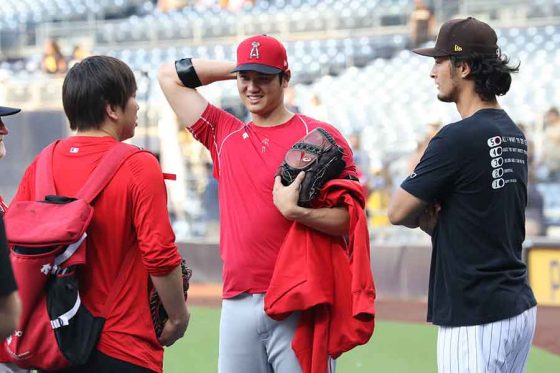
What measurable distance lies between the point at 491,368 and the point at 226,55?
13778 millimetres

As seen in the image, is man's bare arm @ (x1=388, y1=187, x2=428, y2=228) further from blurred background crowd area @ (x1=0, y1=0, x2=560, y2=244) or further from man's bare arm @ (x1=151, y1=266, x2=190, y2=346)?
blurred background crowd area @ (x1=0, y1=0, x2=560, y2=244)

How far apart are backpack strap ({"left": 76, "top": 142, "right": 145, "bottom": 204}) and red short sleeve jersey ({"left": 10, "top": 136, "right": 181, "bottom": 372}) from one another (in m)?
0.02

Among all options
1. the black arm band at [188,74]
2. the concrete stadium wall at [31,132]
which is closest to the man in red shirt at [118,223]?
the black arm band at [188,74]

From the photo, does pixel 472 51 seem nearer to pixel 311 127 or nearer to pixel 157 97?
pixel 311 127

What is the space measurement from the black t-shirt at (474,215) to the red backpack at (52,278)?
1.08 metres

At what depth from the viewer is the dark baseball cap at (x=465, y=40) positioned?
3.23 metres

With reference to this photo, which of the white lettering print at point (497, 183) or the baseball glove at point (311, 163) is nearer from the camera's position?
the white lettering print at point (497, 183)

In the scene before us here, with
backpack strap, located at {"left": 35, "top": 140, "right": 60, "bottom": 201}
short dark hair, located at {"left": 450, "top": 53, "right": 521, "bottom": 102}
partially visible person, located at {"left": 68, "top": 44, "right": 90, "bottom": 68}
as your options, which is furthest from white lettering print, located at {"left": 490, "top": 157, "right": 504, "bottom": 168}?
partially visible person, located at {"left": 68, "top": 44, "right": 90, "bottom": 68}

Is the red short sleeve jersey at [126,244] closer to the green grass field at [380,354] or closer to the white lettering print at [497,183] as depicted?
the white lettering print at [497,183]

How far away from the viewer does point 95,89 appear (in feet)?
9.75

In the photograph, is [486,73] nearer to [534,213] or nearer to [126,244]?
[126,244]

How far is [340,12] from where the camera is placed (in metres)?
16.3

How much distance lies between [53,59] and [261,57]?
464 inches

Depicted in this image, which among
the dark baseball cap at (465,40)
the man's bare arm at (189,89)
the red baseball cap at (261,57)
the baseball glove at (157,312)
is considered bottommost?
the baseball glove at (157,312)
